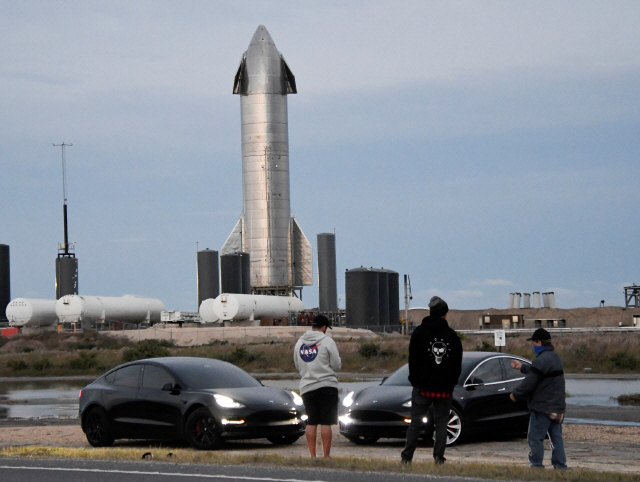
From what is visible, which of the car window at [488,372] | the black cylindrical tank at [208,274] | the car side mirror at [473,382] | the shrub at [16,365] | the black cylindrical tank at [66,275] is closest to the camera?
the car side mirror at [473,382]

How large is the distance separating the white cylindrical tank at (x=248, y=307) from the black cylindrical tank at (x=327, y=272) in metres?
6.30

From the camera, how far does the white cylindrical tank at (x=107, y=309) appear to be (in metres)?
68.5

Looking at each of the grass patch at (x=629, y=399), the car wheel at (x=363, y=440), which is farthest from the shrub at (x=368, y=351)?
the car wheel at (x=363, y=440)

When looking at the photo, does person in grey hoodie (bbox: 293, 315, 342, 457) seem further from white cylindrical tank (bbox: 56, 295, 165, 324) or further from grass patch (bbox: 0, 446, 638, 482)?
white cylindrical tank (bbox: 56, 295, 165, 324)

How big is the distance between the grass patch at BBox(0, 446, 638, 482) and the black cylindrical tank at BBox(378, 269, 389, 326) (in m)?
58.5

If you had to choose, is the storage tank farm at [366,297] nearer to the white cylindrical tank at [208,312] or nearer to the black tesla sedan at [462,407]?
the white cylindrical tank at [208,312]

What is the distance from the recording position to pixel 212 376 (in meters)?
14.8

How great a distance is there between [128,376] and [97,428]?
0.92m

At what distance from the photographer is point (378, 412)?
14.1 metres

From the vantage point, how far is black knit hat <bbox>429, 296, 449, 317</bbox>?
421 inches

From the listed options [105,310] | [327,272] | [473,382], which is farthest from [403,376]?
[327,272]

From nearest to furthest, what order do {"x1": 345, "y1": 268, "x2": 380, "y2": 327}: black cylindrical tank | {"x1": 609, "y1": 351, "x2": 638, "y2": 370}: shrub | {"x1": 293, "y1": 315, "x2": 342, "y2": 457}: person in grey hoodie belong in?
{"x1": 293, "y1": 315, "x2": 342, "y2": 457}: person in grey hoodie < {"x1": 609, "y1": 351, "x2": 638, "y2": 370}: shrub < {"x1": 345, "y1": 268, "x2": 380, "y2": 327}: black cylindrical tank

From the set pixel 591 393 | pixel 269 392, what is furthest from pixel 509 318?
pixel 269 392

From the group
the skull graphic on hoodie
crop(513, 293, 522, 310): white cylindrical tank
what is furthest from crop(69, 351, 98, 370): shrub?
crop(513, 293, 522, 310): white cylindrical tank
